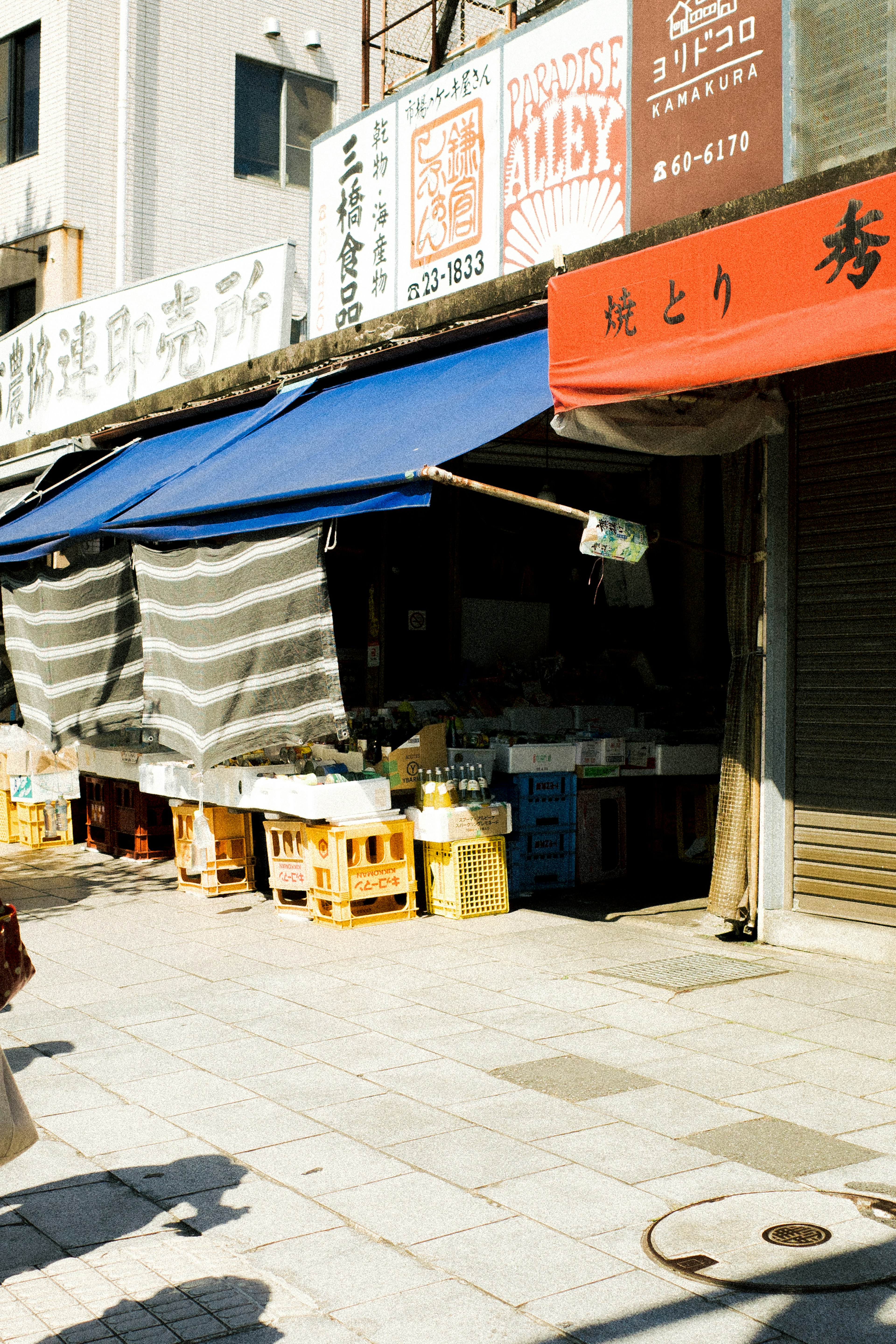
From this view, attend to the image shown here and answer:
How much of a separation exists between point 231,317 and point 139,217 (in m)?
7.87

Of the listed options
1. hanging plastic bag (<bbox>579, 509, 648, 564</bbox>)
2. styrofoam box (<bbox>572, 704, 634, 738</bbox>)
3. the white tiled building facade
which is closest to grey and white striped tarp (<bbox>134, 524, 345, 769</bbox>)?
hanging plastic bag (<bbox>579, 509, 648, 564</bbox>)

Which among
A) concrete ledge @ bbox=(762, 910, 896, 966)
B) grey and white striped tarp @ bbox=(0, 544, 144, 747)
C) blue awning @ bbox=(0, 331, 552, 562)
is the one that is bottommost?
concrete ledge @ bbox=(762, 910, 896, 966)

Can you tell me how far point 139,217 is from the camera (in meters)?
19.2

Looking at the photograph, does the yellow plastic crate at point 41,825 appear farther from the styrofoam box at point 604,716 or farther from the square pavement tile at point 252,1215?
the square pavement tile at point 252,1215

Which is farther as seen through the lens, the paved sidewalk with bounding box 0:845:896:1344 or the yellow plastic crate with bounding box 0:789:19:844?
the yellow plastic crate with bounding box 0:789:19:844

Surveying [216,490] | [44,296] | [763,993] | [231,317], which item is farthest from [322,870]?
[44,296]

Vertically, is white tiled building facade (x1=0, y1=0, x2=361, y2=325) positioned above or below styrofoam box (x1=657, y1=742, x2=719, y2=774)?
above

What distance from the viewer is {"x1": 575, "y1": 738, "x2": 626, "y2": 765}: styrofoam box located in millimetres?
10586

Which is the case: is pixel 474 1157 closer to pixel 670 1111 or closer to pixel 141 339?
pixel 670 1111

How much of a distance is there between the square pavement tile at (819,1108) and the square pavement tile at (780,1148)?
0.09 metres

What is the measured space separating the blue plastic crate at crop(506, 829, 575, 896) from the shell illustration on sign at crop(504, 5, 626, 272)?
172 inches

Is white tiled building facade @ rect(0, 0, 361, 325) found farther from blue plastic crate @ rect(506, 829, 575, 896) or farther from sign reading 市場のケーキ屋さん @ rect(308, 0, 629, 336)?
blue plastic crate @ rect(506, 829, 575, 896)

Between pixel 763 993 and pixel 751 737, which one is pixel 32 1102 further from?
pixel 751 737

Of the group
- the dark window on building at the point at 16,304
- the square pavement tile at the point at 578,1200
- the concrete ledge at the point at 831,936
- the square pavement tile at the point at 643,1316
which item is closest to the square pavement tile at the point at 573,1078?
the square pavement tile at the point at 578,1200
